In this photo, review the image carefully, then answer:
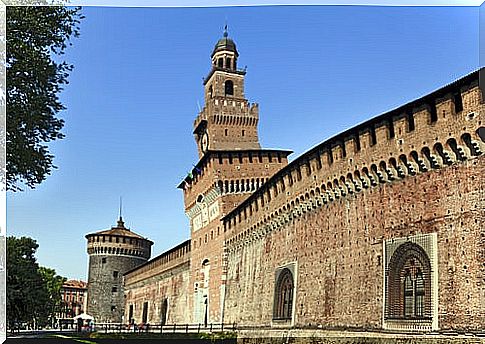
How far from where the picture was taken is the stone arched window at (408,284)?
275 inches

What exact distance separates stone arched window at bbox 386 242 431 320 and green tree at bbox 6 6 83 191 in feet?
12.1

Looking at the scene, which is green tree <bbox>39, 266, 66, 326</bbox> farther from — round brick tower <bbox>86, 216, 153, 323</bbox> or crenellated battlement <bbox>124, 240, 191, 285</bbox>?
round brick tower <bbox>86, 216, 153, 323</bbox>

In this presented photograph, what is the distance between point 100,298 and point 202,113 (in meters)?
9.36

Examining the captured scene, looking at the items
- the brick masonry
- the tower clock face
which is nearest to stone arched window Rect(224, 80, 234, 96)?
the tower clock face

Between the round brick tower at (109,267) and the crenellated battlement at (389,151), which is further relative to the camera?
the round brick tower at (109,267)

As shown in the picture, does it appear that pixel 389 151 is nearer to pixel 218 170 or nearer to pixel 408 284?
pixel 408 284

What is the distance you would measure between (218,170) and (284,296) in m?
4.79

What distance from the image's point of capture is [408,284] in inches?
287

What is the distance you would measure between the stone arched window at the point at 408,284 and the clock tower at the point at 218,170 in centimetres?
738

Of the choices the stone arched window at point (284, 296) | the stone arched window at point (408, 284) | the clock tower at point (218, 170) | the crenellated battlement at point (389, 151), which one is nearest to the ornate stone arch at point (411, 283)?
the stone arched window at point (408, 284)

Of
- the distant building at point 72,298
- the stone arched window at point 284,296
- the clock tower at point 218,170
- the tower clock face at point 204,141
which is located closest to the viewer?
the stone arched window at point 284,296

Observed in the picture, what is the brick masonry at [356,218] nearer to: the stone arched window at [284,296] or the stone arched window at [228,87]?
the stone arched window at [284,296]

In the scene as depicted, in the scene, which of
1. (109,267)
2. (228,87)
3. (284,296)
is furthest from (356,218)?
(109,267)

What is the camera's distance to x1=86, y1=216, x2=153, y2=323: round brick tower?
2412 centimetres
